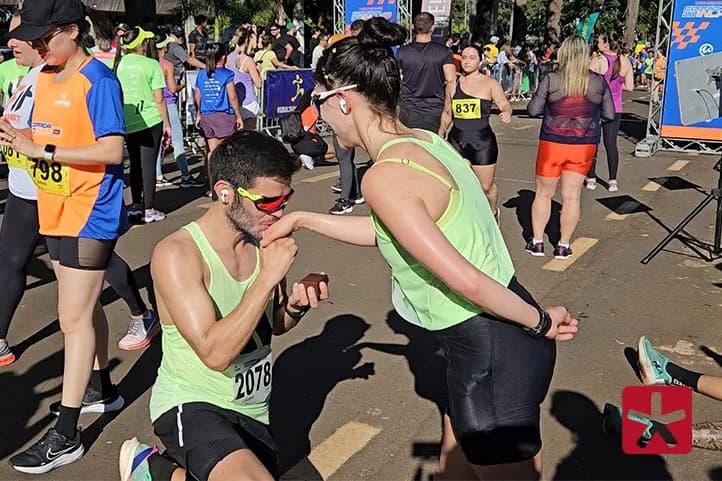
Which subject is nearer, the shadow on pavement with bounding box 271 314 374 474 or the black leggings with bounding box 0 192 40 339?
the shadow on pavement with bounding box 271 314 374 474

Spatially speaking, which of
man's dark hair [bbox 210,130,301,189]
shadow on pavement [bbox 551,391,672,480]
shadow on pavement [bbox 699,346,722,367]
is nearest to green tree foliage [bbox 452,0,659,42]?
shadow on pavement [bbox 699,346,722,367]

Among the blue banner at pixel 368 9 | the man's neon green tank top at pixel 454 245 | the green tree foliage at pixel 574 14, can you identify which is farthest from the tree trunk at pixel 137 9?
the green tree foliage at pixel 574 14

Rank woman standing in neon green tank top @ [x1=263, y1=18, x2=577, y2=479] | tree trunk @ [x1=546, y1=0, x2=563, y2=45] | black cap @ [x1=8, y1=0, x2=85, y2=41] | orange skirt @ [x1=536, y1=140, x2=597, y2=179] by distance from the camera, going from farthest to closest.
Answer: tree trunk @ [x1=546, y1=0, x2=563, y2=45] < orange skirt @ [x1=536, y1=140, x2=597, y2=179] < black cap @ [x1=8, y1=0, x2=85, y2=41] < woman standing in neon green tank top @ [x1=263, y1=18, x2=577, y2=479]

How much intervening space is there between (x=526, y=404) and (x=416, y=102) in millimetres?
5956

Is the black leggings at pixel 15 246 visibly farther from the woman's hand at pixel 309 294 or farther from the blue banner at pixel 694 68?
the blue banner at pixel 694 68

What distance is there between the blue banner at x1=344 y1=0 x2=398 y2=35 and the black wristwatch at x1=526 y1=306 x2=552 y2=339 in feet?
48.0

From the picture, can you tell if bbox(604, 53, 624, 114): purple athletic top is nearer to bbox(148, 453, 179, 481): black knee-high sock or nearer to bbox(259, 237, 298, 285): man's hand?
bbox(259, 237, 298, 285): man's hand

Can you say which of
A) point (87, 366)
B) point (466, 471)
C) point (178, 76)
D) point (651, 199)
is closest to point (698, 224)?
point (651, 199)

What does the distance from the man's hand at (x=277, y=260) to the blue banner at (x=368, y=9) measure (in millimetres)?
14493

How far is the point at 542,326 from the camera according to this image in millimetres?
2426

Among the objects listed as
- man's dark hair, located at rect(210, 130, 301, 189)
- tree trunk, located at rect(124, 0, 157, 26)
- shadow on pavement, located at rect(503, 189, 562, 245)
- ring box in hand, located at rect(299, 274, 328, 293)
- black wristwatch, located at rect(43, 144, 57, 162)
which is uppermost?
tree trunk, located at rect(124, 0, 157, 26)

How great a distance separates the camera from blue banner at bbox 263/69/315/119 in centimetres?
1318

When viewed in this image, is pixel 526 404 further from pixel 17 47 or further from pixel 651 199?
pixel 651 199

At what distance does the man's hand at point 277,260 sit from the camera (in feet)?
8.14
